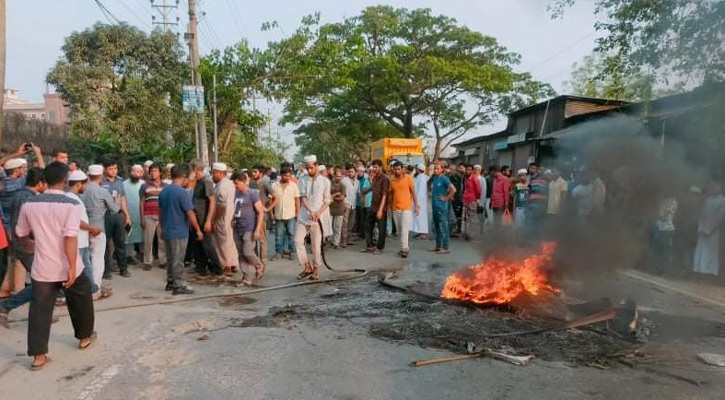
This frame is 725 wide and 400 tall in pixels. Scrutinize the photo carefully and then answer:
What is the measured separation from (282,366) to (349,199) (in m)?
8.63

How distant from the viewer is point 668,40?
8.66 meters

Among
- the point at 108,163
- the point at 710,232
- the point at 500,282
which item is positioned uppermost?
the point at 108,163

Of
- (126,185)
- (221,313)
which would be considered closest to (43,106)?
(126,185)

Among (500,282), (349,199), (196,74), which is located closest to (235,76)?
(196,74)

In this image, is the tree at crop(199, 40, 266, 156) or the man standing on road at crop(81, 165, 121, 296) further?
the tree at crop(199, 40, 266, 156)

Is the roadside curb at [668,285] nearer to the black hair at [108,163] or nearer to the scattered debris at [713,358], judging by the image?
the scattered debris at [713,358]

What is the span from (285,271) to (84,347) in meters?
4.62

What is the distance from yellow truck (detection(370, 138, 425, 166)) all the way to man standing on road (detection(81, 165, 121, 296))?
19.1 m

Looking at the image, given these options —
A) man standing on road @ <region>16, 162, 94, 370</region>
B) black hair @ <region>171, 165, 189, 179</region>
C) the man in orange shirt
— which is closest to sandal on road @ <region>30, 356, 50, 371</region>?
man standing on road @ <region>16, 162, 94, 370</region>

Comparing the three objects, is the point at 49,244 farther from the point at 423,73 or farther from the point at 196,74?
the point at 423,73

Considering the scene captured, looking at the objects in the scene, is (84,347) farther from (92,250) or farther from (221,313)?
(92,250)

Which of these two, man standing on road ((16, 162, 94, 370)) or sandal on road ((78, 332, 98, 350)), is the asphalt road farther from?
man standing on road ((16, 162, 94, 370))

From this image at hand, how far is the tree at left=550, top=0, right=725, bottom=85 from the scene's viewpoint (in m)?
7.71

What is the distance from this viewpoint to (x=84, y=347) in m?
5.36
